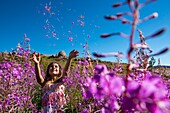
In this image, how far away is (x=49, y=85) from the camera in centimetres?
487

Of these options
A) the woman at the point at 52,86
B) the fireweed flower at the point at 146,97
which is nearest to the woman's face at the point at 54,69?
the woman at the point at 52,86

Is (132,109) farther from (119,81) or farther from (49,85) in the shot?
(49,85)

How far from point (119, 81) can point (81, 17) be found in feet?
21.9

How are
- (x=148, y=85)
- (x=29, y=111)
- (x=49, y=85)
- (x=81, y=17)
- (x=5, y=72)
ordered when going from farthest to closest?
(x=81, y=17) → (x=29, y=111) → (x=49, y=85) → (x=5, y=72) → (x=148, y=85)

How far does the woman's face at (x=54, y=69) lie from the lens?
5070 millimetres

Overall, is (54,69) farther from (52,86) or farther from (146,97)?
(146,97)

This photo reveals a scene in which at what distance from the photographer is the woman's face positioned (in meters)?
5.07

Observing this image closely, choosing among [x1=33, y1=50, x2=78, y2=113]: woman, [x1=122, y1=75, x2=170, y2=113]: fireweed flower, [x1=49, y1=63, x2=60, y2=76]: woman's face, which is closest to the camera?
[x1=122, y1=75, x2=170, y2=113]: fireweed flower

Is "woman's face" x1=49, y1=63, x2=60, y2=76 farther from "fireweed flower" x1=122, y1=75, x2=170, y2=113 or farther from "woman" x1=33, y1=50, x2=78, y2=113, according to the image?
"fireweed flower" x1=122, y1=75, x2=170, y2=113

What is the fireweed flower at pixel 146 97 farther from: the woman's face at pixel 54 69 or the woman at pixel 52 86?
the woman's face at pixel 54 69

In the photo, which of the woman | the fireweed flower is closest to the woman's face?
the woman

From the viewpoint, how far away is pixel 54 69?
16.7ft

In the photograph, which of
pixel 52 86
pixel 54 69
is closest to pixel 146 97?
pixel 52 86

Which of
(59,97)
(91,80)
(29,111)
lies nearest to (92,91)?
(91,80)
